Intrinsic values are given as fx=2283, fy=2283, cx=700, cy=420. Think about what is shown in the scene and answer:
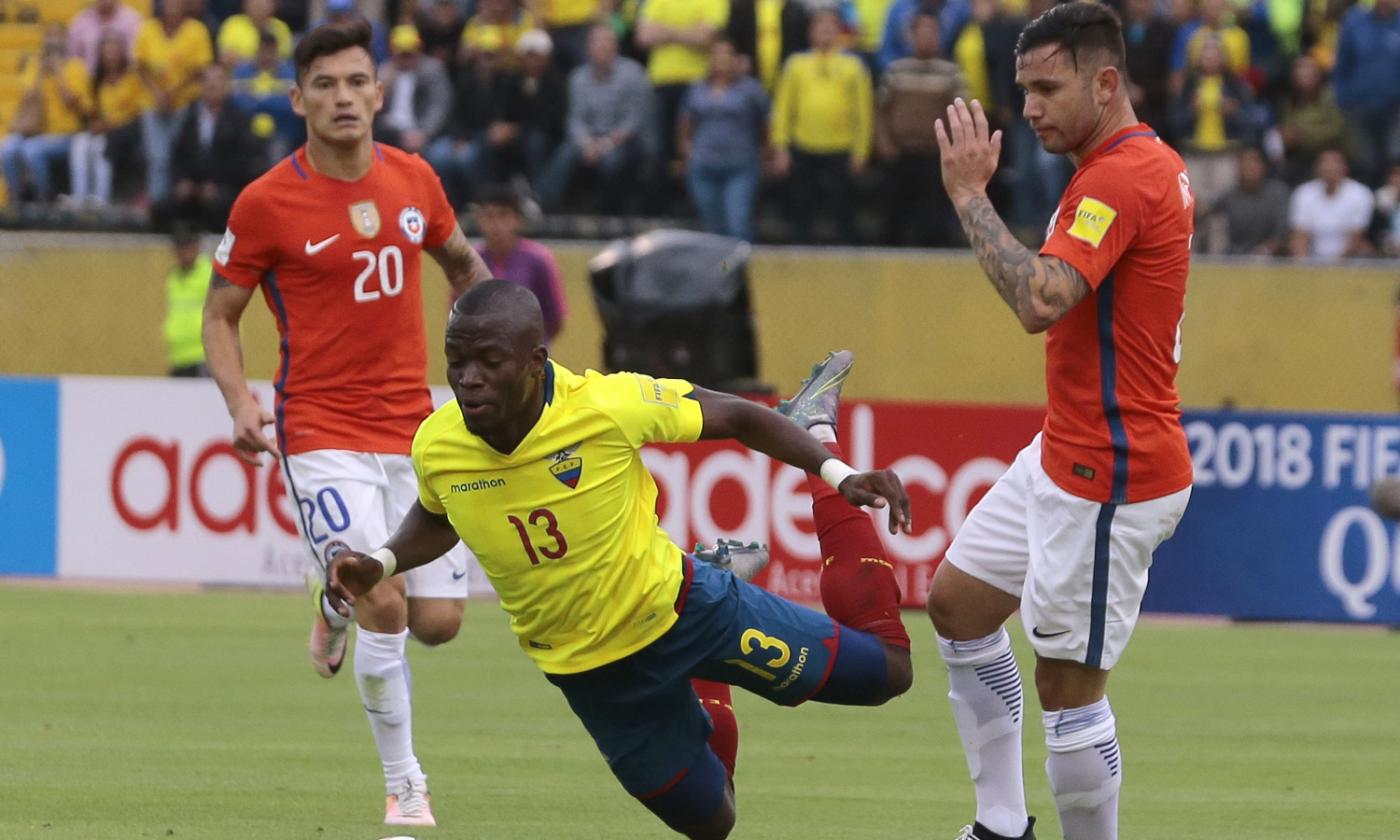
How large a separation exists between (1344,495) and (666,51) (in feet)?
24.4

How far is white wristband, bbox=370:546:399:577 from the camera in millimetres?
6672

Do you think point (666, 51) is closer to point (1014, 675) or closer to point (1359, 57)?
point (1359, 57)

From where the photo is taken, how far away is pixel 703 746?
272 inches

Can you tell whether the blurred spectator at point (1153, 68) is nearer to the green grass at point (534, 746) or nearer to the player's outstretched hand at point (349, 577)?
the green grass at point (534, 746)

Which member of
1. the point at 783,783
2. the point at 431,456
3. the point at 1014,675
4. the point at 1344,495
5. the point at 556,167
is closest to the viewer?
the point at 431,456

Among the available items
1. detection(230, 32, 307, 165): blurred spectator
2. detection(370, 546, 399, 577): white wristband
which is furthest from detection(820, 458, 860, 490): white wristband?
detection(230, 32, 307, 165): blurred spectator

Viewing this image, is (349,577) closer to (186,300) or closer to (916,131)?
(916,131)

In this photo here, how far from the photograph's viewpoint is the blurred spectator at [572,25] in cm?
2023

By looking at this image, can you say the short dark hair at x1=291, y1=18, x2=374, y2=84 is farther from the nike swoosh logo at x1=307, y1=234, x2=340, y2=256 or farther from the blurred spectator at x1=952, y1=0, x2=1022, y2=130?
the blurred spectator at x1=952, y1=0, x2=1022, y2=130

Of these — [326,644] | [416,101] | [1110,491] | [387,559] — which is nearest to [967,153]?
[1110,491]

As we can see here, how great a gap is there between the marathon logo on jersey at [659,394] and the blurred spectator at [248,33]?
14.6m

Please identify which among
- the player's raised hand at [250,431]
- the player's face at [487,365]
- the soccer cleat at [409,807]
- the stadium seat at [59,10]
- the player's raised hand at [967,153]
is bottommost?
the soccer cleat at [409,807]

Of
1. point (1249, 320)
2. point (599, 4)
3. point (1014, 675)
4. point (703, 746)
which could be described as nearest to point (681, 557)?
point (703, 746)

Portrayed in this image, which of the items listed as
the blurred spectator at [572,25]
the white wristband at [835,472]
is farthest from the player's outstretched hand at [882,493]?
the blurred spectator at [572,25]
